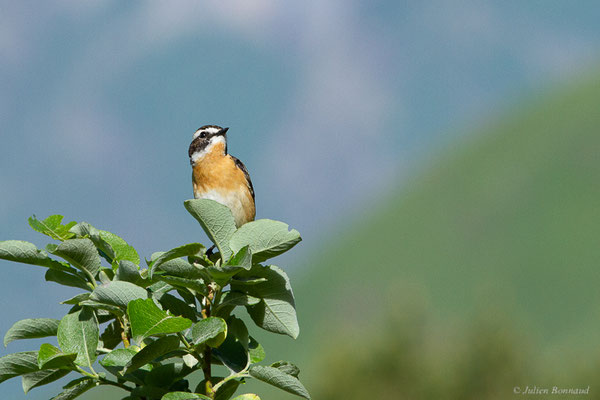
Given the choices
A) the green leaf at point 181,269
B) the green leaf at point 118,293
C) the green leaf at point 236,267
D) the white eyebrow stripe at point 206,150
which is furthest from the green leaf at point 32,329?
the white eyebrow stripe at point 206,150

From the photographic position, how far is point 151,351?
3.24 metres

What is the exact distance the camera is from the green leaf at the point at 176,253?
3441 millimetres

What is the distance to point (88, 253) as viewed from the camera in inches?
142

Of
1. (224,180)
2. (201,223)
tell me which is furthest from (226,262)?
(224,180)

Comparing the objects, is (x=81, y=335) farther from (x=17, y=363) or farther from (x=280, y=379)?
(x=280, y=379)

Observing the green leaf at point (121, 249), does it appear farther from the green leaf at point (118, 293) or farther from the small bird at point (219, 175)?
the small bird at point (219, 175)

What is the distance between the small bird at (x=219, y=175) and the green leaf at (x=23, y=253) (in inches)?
222

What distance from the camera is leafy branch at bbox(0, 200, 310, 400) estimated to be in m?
3.41

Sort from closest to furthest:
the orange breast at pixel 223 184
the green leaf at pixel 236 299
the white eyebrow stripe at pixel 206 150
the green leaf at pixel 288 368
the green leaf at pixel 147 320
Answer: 1. the green leaf at pixel 147 320
2. the green leaf at pixel 236 299
3. the green leaf at pixel 288 368
4. the orange breast at pixel 223 184
5. the white eyebrow stripe at pixel 206 150

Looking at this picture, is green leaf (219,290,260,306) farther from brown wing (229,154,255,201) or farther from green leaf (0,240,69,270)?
brown wing (229,154,255,201)

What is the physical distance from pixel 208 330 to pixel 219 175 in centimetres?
635

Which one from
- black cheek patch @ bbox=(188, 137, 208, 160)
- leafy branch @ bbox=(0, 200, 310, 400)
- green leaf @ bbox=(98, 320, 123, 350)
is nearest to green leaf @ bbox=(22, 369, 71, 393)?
leafy branch @ bbox=(0, 200, 310, 400)

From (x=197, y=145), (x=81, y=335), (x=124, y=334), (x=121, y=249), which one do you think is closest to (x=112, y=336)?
(x=124, y=334)

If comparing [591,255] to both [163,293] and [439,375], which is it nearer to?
[439,375]
